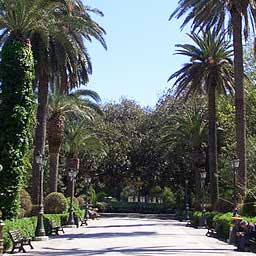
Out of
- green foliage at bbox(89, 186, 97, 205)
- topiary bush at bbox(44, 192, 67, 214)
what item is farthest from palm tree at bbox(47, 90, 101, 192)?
green foliage at bbox(89, 186, 97, 205)

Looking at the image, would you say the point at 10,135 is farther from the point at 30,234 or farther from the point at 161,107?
the point at 161,107

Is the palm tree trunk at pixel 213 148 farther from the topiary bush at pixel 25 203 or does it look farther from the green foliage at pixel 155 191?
the green foliage at pixel 155 191

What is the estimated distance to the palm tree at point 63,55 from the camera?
29562 mm

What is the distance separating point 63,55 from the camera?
97.8 ft

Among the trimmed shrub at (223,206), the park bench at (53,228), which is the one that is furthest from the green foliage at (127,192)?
the park bench at (53,228)

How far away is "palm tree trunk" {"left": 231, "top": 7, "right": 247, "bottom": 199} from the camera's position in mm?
29812

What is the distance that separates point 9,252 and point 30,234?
4316 mm

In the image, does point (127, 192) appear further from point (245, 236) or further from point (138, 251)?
point (138, 251)

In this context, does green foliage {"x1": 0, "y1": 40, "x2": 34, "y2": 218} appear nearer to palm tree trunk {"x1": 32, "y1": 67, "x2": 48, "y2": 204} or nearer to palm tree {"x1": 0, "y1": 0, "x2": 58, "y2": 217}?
palm tree {"x1": 0, "y1": 0, "x2": 58, "y2": 217}

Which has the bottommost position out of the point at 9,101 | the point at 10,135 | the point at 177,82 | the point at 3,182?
the point at 3,182

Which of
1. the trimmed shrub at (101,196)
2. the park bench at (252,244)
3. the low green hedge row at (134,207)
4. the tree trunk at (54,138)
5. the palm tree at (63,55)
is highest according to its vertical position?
the palm tree at (63,55)

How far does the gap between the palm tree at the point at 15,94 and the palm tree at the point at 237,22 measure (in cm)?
1004

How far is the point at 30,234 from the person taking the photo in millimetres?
24641

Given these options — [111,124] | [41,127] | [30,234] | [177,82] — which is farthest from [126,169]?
[30,234]
